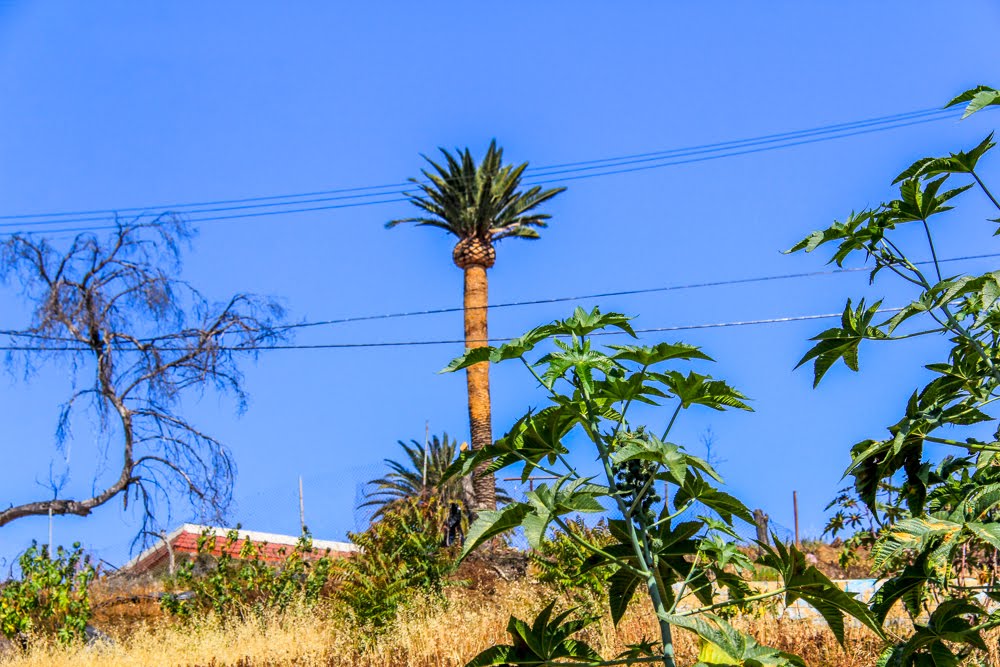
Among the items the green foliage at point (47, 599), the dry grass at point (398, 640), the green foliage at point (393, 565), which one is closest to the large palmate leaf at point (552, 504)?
the dry grass at point (398, 640)

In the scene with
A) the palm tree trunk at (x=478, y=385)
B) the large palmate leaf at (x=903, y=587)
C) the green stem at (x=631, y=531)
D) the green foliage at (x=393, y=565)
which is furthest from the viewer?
the palm tree trunk at (x=478, y=385)

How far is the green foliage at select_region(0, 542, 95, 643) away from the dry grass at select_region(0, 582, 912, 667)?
0.48 m

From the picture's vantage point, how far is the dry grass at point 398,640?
21.1 feet

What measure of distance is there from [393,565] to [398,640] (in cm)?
166

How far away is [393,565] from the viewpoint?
32.3 feet

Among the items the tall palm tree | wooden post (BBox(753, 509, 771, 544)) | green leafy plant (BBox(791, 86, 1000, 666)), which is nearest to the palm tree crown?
the tall palm tree

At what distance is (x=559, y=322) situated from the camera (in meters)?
2.58

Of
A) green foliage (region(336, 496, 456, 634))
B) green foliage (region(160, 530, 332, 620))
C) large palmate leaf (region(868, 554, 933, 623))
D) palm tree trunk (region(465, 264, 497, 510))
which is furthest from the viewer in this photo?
palm tree trunk (region(465, 264, 497, 510))

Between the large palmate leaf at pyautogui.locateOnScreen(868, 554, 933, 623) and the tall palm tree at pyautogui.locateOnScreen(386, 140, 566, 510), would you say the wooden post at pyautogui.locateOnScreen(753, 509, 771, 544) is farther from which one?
the tall palm tree at pyautogui.locateOnScreen(386, 140, 566, 510)

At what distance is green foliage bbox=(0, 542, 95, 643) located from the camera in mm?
11562

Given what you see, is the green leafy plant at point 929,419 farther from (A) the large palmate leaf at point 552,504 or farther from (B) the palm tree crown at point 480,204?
(B) the palm tree crown at point 480,204

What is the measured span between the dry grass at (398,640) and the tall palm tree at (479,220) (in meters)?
9.53

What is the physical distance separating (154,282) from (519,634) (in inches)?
601

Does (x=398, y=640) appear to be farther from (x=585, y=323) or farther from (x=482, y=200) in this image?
(x=482, y=200)
